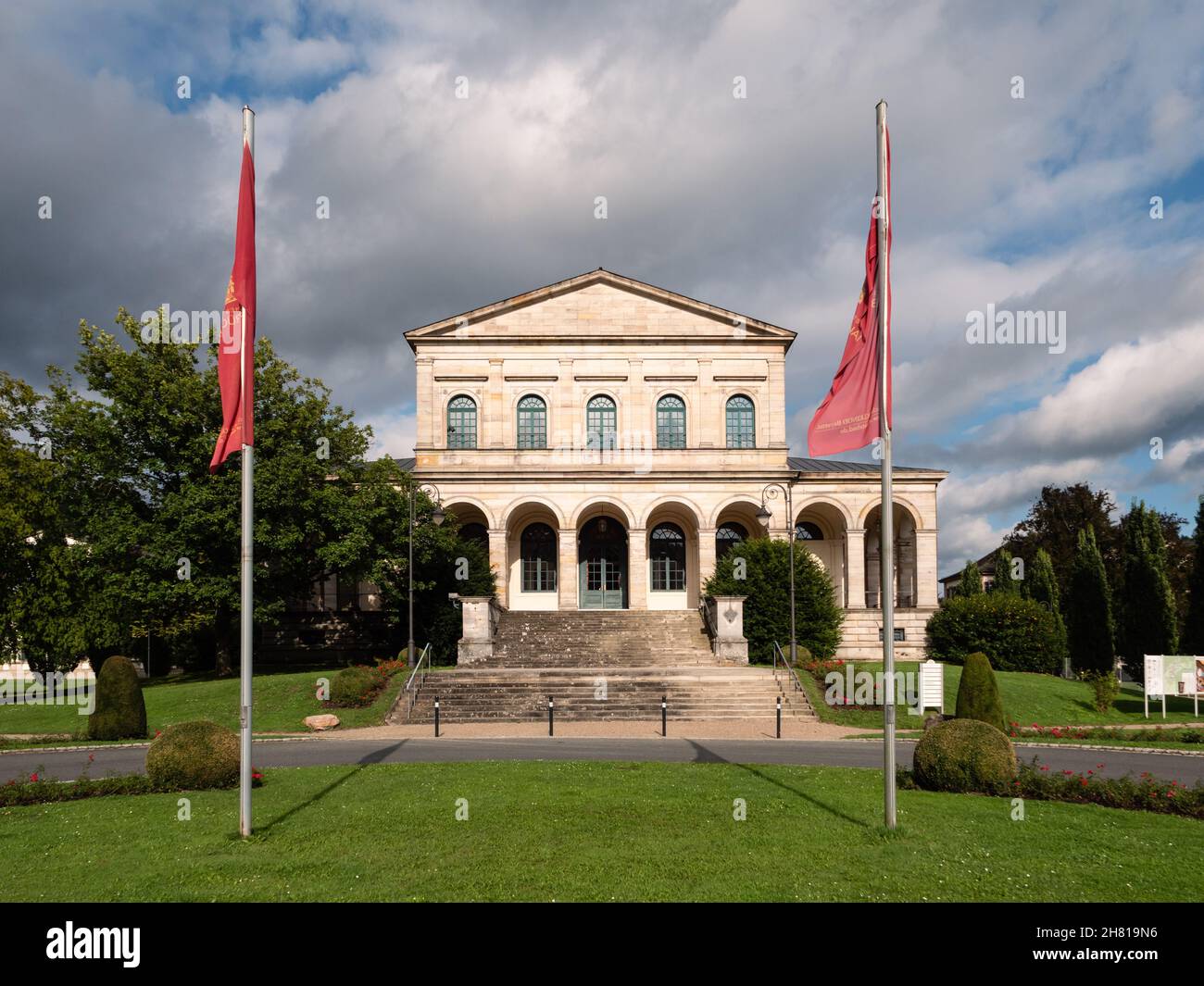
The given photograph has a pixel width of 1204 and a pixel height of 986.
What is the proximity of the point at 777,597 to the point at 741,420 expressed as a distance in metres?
11.8

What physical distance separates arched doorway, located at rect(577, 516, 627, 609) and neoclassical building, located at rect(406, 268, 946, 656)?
6 cm

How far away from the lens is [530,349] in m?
42.7

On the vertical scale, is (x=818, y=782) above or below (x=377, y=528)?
below

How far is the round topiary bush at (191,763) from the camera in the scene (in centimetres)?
1287

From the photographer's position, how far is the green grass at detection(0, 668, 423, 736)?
983 inches

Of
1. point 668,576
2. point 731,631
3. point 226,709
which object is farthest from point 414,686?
point 668,576

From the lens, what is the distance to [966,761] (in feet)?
41.3

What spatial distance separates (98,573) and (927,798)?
2936 centimetres

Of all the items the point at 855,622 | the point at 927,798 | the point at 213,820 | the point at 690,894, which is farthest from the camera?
the point at 855,622

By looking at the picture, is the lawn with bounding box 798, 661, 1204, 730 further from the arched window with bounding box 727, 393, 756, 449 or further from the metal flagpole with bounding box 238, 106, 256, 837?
the metal flagpole with bounding box 238, 106, 256, 837

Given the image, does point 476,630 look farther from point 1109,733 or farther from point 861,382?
point 861,382
